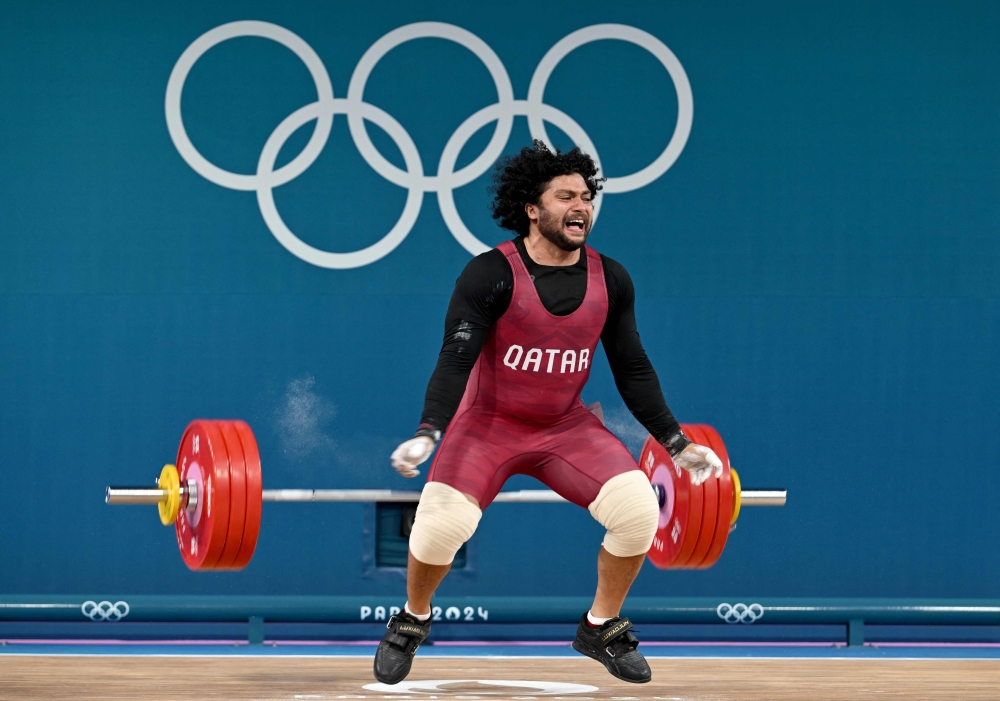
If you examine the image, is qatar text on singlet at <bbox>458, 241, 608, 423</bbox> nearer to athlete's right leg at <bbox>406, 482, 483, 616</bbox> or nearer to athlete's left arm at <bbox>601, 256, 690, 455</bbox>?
athlete's left arm at <bbox>601, 256, 690, 455</bbox>

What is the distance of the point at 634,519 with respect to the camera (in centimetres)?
321

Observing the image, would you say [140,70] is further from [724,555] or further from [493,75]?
[724,555]

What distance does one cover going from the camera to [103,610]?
4910 mm

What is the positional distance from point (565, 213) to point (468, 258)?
1.99 m

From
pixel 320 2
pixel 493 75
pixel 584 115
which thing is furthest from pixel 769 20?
pixel 320 2

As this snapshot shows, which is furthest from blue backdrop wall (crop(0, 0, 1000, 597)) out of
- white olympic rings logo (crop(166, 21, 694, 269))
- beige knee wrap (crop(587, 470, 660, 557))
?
beige knee wrap (crop(587, 470, 660, 557))

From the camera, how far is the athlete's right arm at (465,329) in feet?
10.4

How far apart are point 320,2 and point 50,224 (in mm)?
1567

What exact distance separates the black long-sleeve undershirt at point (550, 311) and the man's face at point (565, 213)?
0.30ft

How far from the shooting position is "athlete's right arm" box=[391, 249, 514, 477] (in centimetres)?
318

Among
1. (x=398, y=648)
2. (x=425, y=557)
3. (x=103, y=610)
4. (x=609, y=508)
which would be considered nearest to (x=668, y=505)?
(x=609, y=508)

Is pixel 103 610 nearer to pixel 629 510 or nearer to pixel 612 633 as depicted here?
pixel 612 633

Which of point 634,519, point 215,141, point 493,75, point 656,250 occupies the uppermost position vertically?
point 493,75

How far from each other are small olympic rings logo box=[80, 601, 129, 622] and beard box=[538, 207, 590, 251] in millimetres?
2765
